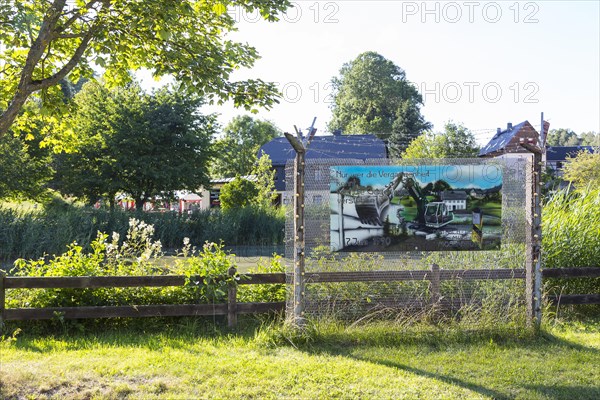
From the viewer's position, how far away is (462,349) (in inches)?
265

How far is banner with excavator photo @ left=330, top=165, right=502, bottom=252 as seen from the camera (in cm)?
736

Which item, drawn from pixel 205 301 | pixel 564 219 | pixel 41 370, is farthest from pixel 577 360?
pixel 41 370

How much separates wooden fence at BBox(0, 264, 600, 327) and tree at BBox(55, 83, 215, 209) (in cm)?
2185

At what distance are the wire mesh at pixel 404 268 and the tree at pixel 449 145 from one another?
29.8 meters

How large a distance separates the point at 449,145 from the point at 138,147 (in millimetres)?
20898

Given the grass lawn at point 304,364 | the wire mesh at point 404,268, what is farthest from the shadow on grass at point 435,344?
the wire mesh at point 404,268

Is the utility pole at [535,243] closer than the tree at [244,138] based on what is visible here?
Yes

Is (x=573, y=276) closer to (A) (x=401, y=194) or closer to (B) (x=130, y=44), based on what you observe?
(A) (x=401, y=194)

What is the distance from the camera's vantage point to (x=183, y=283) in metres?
7.62

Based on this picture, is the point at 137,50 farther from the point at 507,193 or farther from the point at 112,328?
the point at 507,193

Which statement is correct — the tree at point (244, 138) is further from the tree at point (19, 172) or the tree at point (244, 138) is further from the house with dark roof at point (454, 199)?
the house with dark roof at point (454, 199)

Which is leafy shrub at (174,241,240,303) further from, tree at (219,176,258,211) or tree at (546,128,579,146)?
tree at (546,128,579,146)

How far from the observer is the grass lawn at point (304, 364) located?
17.4 ft

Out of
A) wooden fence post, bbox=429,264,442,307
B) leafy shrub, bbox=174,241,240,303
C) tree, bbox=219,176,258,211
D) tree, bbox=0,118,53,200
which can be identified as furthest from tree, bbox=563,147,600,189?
leafy shrub, bbox=174,241,240,303
